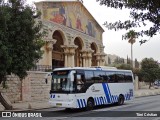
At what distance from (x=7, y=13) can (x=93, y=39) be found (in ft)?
120

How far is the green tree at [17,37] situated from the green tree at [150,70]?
50898mm

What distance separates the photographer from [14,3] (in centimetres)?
2038

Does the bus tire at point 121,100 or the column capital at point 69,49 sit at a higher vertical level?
the column capital at point 69,49

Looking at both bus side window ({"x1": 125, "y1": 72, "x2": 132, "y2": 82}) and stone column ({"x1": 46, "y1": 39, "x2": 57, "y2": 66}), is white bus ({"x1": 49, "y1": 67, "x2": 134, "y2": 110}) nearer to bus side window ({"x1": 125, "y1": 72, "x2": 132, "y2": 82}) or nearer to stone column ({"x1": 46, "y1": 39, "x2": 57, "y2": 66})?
bus side window ({"x1": 125, "y1": 72, "x2": 132, "y2": 82})

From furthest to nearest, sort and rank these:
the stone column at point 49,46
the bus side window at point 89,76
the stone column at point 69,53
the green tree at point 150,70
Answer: the green tree at point 150,70
the stone column at point 69,53
the stone column at point 49,46
the bus side window at point 89,76

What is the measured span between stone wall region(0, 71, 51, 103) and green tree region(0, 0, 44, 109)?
292 inches

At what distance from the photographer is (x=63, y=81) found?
20391mm

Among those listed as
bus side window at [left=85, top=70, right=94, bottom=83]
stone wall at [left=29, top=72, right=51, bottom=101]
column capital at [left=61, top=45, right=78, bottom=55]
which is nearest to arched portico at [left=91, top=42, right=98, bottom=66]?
column capital at [left=61, top=45, right=78, bottom=55]

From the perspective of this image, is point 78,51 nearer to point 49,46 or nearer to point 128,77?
point 49,46

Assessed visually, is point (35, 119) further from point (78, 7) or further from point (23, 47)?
point (78, 7)

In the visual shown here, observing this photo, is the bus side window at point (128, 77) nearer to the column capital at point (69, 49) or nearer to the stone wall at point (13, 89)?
the stone wall at point (13, 89)

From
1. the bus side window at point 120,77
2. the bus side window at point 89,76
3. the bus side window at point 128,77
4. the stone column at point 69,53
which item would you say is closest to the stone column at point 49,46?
the stone column at point 69,53

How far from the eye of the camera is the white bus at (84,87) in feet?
65.8

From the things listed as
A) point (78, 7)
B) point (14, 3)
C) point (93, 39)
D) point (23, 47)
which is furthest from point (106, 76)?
point (93, 39)
